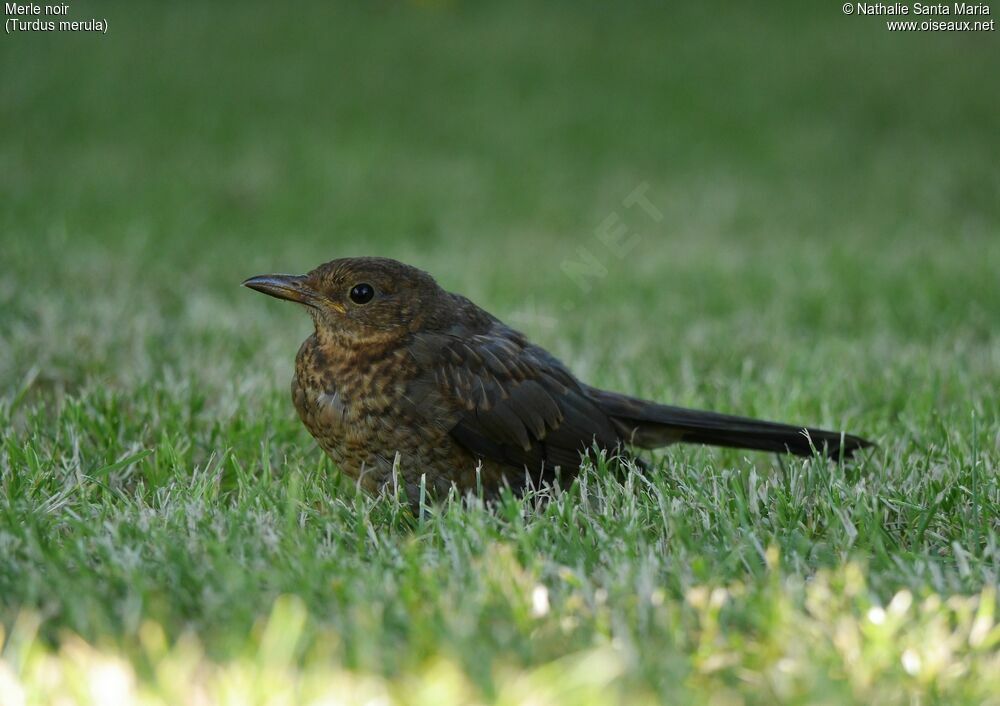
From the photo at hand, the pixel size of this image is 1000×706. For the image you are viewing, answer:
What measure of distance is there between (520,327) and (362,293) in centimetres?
269

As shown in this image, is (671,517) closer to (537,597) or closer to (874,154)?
(537,597)

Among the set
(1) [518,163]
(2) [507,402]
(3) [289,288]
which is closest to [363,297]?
(3) [289,288]


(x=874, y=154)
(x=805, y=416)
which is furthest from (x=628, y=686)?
(x=874, y=154)

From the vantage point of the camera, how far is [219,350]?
543 centimetres

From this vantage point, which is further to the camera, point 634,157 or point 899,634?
point 634,157

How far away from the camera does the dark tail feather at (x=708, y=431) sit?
3.67 m

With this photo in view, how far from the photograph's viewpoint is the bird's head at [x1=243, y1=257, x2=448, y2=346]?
A: 3.56m

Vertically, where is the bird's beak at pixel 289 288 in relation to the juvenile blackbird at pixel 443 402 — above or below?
above

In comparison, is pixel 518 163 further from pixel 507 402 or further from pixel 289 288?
pixel 507 402

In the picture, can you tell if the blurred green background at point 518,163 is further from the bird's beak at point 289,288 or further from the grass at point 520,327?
the bird's beak at point 289,288

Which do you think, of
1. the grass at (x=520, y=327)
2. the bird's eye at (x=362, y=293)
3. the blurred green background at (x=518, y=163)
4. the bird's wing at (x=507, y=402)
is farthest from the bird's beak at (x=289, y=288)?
the blurred green background at (x=518, y=163)

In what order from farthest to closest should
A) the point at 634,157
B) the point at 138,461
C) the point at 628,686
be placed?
the point at 634,157 → the point at 138,461 → the point at 628,686

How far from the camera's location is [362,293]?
362cm

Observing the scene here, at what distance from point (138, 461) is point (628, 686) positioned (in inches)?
80.1
